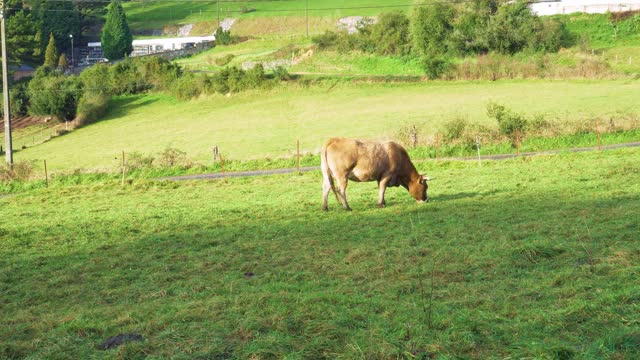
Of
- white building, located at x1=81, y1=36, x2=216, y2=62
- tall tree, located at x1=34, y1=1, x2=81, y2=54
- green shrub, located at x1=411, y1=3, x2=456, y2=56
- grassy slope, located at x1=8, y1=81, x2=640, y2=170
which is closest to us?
grassy slope, located at x1=8, y1=81, x2=640, y2=170

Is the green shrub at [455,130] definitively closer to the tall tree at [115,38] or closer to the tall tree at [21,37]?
the tall tree at [21,37]

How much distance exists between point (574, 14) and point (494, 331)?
259 feet

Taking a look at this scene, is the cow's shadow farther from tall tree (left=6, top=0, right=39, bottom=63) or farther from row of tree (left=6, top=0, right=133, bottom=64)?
tall tree (left=6, top=0, right=39, bottom=63)

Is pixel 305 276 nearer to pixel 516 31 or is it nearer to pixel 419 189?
pixel 419 189

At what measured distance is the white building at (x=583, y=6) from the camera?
80.8 metres

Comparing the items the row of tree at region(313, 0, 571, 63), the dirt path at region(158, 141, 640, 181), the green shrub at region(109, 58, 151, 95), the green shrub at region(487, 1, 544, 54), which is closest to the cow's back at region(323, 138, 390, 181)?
the dirt path at region(158, 141, 640, 181)

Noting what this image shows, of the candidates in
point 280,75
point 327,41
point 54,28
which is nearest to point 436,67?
point 280,75

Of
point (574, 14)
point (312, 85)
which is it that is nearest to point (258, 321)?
point (312, 85)

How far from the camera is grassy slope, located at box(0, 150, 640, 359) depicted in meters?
8.16

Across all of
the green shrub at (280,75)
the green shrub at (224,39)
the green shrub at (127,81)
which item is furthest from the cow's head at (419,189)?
the green shrub at (224,39)

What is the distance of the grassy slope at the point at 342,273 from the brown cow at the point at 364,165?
698 millimetres

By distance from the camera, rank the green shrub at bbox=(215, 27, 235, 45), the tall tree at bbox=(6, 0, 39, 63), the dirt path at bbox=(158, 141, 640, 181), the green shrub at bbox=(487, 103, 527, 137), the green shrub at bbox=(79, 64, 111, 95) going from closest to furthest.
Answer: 1. the dirt path at bbox=(158, 141, 640, 181)
2. the green shrub at bbox=(487, 103, 527, 137)
3. the green shrub at bbox=(79, 64, 111, 95)
4. the tall tree at bbox=(6, 0, 39, 63)
5. the green shrub at bbox=(215, 27, 235, 45)

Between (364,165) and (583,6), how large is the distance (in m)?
69.0

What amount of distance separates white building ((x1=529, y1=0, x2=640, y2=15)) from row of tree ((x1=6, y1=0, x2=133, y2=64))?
57.3 meters
